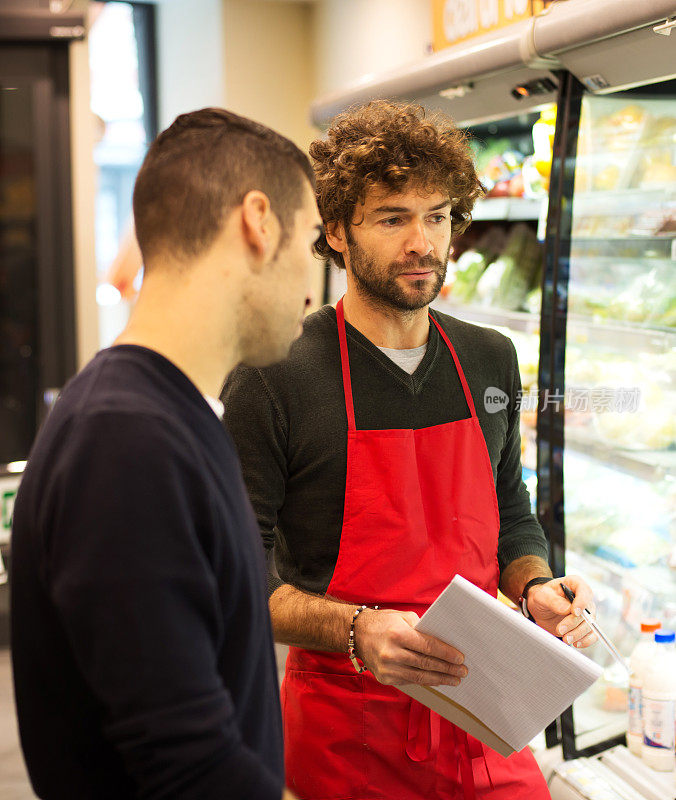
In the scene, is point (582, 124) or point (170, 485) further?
point (582, 124)

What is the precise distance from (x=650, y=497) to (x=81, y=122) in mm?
2733

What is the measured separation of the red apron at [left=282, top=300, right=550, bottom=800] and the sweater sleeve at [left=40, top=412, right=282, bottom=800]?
2.50 feet

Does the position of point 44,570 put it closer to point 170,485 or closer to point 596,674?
point 170,485

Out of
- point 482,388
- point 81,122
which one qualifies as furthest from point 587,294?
point 81,122

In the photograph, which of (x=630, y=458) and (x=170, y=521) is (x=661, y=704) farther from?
(x=170, y=521)

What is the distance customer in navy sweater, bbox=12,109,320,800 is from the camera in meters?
0.77

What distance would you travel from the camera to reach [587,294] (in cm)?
257

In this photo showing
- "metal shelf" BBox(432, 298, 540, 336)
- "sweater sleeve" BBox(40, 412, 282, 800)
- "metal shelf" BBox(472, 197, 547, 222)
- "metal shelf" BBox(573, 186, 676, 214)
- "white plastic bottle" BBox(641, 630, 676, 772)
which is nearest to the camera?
"sweater sleeve" BBox(40, 412, 282, 800)

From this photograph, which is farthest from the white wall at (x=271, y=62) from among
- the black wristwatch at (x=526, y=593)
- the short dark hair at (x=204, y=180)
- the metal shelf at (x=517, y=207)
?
the short dark hair at (x=204, y=180)

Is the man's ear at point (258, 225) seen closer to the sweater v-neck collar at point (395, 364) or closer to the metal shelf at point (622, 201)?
the sweater v-neck collar at point (395, 364)

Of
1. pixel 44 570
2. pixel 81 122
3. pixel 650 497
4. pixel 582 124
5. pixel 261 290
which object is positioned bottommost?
pixel 650 497

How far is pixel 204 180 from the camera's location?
94 cm

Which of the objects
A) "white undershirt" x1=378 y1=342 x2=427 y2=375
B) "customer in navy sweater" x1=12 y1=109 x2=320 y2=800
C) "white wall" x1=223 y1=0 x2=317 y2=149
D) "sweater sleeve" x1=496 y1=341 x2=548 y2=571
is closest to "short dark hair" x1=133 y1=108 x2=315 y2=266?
"customer in navy sweater" x1=12 y1=109 x2=320 y2=800

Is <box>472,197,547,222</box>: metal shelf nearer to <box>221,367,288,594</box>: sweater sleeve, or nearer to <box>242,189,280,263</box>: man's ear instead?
<box>221,367,288,594</box>: sweater sleeve
